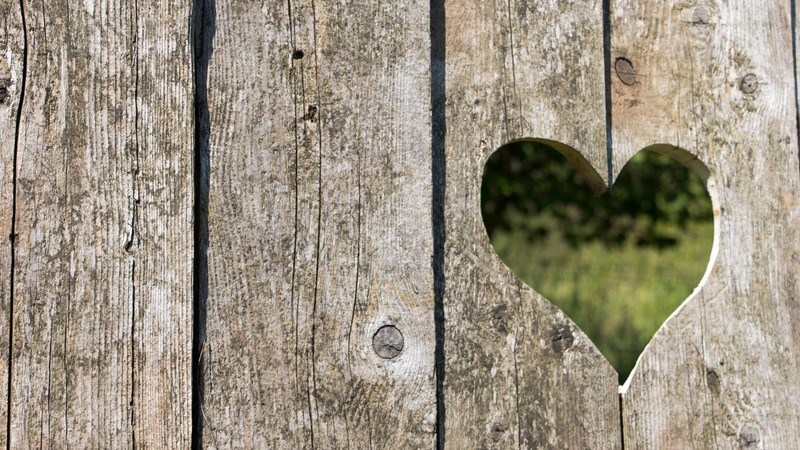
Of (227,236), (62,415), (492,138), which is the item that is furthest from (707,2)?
(62,415)

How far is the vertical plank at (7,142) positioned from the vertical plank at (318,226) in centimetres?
33

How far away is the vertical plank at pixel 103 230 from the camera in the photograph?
1296mm

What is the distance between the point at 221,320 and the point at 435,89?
2.03 feet

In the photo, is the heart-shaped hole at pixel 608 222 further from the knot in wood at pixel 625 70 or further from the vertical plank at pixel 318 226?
the vertical plank at pixel 318 226

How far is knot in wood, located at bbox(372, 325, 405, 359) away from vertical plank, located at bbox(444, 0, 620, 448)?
0.12 meters

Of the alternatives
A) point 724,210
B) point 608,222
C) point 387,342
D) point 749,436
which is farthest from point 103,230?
point 608,222

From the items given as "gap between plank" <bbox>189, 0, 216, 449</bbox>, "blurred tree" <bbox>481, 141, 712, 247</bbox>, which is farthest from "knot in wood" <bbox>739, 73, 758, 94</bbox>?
"blurred tree" <bbox>481, 141, 712, 247</bbox>

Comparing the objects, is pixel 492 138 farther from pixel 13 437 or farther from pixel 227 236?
pixel 13 437

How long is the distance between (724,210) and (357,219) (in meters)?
0.82

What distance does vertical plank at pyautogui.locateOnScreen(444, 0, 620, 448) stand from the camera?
59.7 inches

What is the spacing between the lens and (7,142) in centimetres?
130

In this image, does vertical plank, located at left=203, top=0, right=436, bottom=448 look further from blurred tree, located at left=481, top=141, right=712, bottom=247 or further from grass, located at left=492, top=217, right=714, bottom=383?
grass, located at left=492, top=217, right=714, bottom=383

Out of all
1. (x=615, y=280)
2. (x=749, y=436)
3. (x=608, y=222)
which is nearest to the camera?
(x=749, y=436)

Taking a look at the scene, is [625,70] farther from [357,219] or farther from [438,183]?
[357,219]
